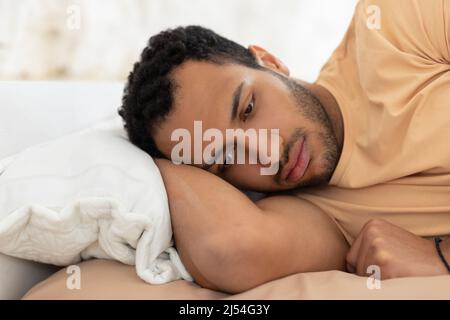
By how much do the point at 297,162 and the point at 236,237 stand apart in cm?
29

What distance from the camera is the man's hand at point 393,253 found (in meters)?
0.84

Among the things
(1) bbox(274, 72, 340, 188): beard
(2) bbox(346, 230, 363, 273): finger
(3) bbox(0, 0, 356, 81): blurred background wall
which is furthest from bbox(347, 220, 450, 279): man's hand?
(3) bbox(0, 0, 356, 81): blurred background wall

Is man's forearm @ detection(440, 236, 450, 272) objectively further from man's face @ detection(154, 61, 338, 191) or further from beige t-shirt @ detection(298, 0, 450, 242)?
man's face @ detection(154, 61, 338, 191)

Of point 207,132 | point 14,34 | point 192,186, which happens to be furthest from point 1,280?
point 14,34

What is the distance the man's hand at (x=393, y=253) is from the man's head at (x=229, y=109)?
20cm

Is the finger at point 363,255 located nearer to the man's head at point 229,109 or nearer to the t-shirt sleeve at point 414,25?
the man's head at point 229,109

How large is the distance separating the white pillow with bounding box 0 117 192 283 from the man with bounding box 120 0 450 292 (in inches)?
2.0

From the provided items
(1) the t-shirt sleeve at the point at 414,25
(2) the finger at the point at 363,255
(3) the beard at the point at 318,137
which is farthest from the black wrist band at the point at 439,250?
(1) the t-shirt sleeve at the point at 414,25

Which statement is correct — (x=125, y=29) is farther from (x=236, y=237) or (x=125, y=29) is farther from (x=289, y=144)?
(x=236, y=237)

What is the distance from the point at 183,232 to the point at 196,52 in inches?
17.3

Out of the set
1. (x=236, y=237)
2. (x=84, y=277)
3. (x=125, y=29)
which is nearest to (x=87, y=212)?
(x=84, y=277)

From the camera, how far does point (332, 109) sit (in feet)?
3.76

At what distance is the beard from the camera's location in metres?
1.06

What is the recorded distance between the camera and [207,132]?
1.04m
